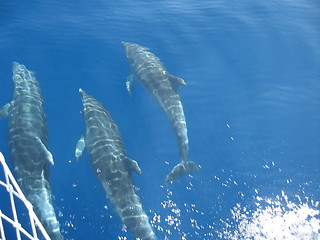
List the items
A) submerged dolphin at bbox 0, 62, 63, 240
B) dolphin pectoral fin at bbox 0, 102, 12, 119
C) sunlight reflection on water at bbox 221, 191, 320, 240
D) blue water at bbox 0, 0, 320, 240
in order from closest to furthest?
submerged dolphin at bbox 0, 62, 63, 240
sunlight reflection on water at bbox 221, 191, 320, 240
blue water at bbox 0, 0, 320, 240
dolphin pectoral fin at bbox 0, 102, 12, 119

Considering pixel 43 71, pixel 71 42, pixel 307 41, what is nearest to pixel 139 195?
pixel 43 71

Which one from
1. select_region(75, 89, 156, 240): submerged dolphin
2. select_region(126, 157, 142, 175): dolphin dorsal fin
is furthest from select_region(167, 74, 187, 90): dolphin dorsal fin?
select_region(126, 157, 142, 175): dolphin dorsal fin

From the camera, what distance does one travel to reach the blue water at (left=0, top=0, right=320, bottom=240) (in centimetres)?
1200

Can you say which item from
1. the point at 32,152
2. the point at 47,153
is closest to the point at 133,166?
the point at 47,153

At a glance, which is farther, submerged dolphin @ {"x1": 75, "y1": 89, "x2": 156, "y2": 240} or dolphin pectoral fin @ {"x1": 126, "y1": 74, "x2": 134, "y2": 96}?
dolphin pectoral fin @ {"x1": 126, "y1": 74, "x2": 134, "y2": 96}

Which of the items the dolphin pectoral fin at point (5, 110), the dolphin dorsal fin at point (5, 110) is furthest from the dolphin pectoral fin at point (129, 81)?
the dolphin pectoral fin at point (5, 110)

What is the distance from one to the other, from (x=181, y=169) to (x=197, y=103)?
14.0 ft

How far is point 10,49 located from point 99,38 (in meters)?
5.03

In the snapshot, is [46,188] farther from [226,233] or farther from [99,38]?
[99,38]

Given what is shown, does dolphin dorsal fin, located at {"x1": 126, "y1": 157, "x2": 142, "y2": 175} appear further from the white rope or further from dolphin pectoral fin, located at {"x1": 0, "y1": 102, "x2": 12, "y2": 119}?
dolphin pectoral fin, located at {"x1": 0, "y1": 102, "x2": 12, "y2": 119}

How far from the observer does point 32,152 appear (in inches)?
469

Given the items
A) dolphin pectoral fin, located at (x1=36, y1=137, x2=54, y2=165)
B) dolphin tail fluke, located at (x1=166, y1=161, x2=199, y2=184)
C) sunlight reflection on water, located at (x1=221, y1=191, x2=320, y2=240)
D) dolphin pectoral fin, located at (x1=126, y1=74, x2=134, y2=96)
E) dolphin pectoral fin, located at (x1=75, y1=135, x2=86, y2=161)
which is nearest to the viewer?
sunlight reflection on water, located at (x1=221, y1=191, x2=320, y2=240)

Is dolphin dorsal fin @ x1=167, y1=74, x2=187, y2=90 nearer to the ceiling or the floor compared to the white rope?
nearer to the floor

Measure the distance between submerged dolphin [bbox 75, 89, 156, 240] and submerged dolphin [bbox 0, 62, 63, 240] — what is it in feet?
5.38
